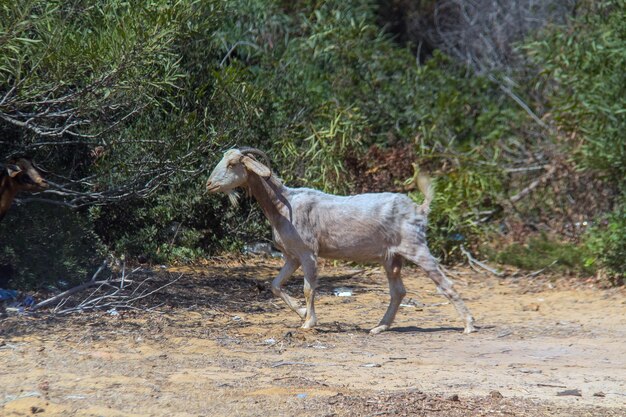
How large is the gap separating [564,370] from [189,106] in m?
5.61

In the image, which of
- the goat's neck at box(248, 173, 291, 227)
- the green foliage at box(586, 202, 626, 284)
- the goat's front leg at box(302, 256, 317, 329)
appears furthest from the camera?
the green foliage at box(586, 202, 626, 284)

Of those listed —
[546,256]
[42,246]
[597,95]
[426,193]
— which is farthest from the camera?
[546,256]

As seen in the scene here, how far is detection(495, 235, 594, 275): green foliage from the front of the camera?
13719mm

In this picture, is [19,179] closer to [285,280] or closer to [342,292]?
[285,280]

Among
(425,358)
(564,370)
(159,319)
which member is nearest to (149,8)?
(159,319)

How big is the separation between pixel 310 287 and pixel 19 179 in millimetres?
3043

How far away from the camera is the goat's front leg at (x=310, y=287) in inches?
387

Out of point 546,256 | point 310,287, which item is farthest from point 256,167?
point 546,256

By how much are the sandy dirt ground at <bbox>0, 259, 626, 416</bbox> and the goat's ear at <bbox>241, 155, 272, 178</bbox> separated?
1.50m

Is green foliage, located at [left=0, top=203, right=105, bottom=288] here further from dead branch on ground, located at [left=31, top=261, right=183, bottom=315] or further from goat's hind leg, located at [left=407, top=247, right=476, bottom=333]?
goat's hind leg, located at [left=407, top=247, right=476, bottom=333]

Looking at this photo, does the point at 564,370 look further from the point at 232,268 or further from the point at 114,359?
the point at 232,268

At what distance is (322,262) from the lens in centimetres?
1429

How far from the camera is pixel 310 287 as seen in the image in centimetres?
983

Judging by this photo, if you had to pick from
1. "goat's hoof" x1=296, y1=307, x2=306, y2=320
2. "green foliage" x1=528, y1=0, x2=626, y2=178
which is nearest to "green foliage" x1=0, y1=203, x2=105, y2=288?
"goat's hoof" x1=296, y1=307, x2=306, y2=320
